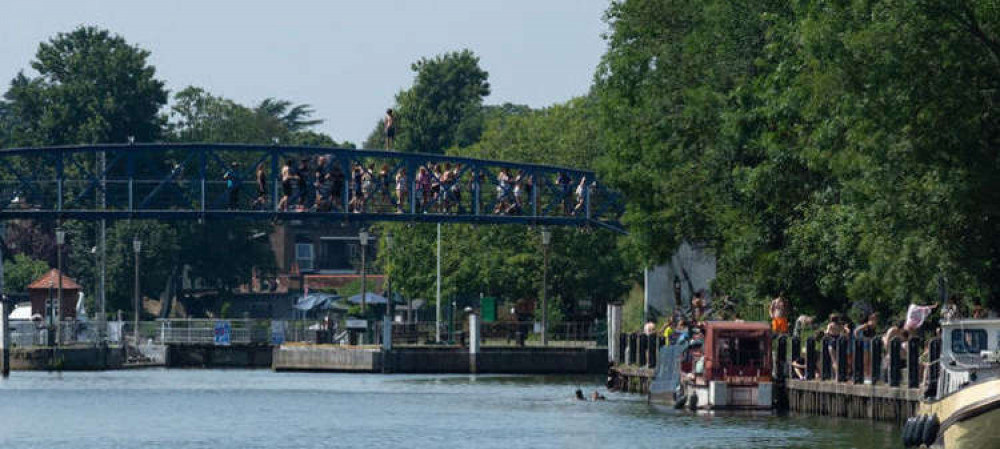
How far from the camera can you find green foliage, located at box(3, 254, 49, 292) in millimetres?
143875

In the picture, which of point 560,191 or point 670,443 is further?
point 560,191

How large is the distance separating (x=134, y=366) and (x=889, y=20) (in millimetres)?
63803

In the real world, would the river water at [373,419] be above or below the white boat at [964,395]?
below

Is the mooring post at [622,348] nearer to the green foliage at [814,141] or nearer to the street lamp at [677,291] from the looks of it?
the green foliage at [814,141]

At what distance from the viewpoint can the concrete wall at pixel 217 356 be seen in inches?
4316

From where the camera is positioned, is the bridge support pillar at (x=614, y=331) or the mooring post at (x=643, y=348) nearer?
the mooring post at (x=643, y=348)


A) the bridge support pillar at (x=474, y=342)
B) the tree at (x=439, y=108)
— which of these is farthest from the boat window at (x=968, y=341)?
the tree at (x=439, y=108)

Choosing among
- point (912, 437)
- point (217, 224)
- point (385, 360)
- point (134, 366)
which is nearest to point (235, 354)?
point (134, 366)

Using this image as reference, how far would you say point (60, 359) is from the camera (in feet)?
333

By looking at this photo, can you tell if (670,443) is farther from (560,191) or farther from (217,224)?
(217,224)

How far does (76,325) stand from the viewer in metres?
108

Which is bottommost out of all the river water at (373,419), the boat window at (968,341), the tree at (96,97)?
the river water at (373,419)

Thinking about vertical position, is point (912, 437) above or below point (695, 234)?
below

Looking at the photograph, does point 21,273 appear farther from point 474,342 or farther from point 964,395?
point 964,395
